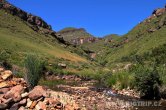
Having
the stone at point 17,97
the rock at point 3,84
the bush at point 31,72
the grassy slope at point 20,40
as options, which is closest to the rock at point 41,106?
the stone at point 17,97

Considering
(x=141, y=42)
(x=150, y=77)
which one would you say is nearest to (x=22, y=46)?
(x=141, y=42)

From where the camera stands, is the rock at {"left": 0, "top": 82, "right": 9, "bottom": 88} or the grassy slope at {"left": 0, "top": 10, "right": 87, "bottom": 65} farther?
the grassy slope at {"left": 0, "top": 10, "right": 87, "bottom": 65}

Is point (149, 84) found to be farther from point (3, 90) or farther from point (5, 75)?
point (3, 90)

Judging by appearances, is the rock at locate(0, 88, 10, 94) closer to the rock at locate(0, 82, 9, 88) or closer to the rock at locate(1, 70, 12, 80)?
the rock at locate(0, 82, 9, 88)

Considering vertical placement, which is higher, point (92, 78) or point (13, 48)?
point (13, 48)

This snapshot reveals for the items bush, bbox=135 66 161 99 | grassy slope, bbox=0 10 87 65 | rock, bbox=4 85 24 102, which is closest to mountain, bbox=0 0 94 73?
grassy slope, bbox=0 10 87 65

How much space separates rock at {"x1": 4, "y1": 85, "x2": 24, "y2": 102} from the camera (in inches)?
938

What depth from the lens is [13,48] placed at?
11112 centimetres

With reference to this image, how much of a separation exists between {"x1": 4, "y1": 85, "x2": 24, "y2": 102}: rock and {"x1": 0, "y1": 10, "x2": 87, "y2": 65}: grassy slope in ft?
264

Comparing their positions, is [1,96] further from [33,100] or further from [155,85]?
[155,85]

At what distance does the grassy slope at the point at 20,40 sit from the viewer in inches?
4455

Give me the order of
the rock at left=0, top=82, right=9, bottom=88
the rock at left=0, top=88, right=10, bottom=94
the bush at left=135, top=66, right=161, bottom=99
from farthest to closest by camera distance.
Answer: the bush at left=135, top=66, right=161, bottom=99 < the rock at left=0, top=82, right=9, bottom=88 < the rock at left=0, top=88, right=10, bottom=94

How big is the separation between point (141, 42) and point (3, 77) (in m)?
149

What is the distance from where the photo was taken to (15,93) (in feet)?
79.0
